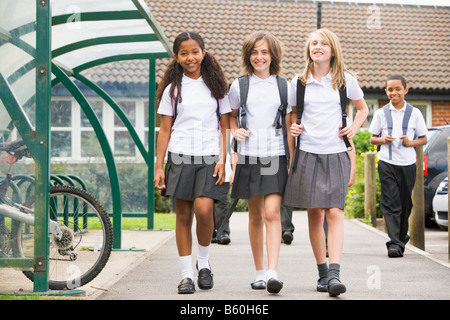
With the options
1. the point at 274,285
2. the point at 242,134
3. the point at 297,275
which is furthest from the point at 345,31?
the point at 274,285

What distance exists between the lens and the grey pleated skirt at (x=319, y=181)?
18.9 ft

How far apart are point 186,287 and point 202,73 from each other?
5.10ft

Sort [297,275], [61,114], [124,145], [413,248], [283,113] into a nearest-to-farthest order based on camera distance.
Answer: [283,113] → [297,275] → [413,248] → [61,114] → [124,145]

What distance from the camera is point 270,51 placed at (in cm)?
591

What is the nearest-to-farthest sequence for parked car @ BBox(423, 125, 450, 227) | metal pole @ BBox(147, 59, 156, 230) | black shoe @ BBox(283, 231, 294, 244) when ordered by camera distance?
black shoe @ BBox(283, 231, 294, 244), metal pole @ BBox(147, 59, 156, 230), parked car @ BBox(423, 125, 450, 227)

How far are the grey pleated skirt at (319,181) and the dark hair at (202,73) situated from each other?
77cm

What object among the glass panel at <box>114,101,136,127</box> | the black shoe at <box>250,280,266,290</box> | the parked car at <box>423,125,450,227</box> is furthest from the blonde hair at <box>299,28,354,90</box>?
the parked car at <box>423,125,450,227</box>

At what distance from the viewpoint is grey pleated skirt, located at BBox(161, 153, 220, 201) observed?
229 inches

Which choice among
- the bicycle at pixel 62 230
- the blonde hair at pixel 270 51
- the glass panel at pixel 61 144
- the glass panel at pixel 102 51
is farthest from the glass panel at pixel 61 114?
the blonde hair at pixel 270 51

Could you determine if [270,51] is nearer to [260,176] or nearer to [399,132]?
[260,176]

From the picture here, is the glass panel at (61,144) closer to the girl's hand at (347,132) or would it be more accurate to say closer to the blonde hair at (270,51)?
the blonde hair at (270,51)

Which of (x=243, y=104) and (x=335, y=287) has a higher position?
(x=243, y=104)

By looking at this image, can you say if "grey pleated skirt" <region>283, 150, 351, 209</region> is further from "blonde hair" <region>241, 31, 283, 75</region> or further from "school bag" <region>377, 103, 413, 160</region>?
"school bag" <region>377, 103, 413, 160</region>

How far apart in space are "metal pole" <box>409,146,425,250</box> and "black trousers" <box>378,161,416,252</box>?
50cm
